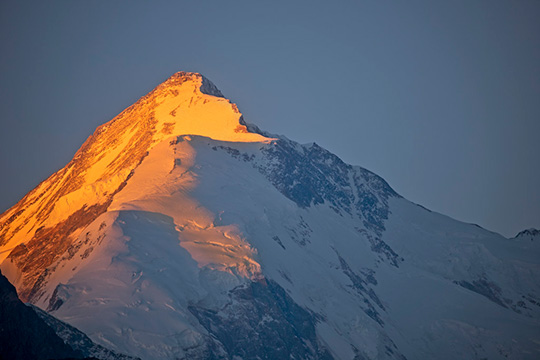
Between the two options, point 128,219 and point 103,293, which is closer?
point 103,293

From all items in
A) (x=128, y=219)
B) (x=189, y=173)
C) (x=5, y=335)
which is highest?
(x=189, y=173)

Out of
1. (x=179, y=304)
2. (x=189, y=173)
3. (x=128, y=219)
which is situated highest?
(x=189, y=173)

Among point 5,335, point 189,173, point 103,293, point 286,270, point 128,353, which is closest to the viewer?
point 5,335

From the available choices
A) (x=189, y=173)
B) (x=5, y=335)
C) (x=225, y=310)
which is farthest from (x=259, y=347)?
(x=5, y=335)

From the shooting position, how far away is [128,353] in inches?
5015

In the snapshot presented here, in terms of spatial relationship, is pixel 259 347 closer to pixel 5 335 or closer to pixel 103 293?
pixel 103 293

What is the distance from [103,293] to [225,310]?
21269 mm

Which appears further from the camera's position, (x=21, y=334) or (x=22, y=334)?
(x=22, y=334)

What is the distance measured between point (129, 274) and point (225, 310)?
1724 cm

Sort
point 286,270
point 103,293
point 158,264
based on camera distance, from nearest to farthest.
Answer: point 103,293 < point 158,264 < point 286,270

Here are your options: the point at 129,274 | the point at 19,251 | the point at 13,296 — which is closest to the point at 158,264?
the point at 129,274

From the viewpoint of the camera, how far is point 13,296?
93062 millimetres

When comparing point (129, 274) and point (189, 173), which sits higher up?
point (189, 173)

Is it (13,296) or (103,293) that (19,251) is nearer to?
(103,293)
